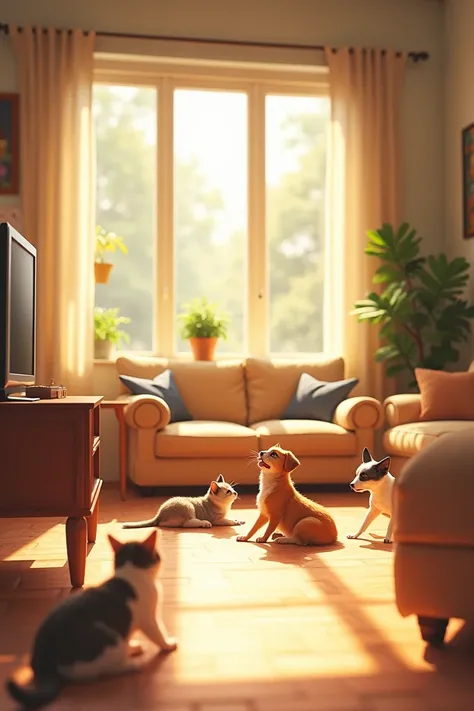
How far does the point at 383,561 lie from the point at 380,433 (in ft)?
9.38

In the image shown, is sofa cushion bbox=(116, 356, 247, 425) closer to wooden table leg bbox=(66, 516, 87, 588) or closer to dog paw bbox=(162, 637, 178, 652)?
wooden table leg bbox=(66, 516, 87, 588)

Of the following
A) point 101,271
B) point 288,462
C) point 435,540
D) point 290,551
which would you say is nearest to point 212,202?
point 101,271

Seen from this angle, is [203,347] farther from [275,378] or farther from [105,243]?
[105,243]

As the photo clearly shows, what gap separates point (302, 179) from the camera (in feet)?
20.6

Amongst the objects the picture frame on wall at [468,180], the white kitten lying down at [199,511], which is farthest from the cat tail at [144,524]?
the picture frame on wall at [468,180]

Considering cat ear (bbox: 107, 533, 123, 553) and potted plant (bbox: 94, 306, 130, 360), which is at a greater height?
potted plant (bbox: 94, 306, 130, 360)

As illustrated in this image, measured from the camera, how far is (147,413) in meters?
4.82

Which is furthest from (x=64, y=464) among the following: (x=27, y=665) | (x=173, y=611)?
(x=27, y=665)

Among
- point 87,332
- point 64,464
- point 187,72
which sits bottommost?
point 64,464

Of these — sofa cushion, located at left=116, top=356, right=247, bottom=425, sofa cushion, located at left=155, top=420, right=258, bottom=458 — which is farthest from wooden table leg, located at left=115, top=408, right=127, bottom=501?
sofa cushion, located at left=116, top=356, right=247, bottom=425

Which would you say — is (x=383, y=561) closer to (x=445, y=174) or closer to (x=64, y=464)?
(x=64, y=464)

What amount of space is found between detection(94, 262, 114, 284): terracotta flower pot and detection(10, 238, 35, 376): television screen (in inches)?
84.8

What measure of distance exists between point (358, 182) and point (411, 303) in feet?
3.28

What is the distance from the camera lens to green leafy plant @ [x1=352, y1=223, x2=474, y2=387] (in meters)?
5.63
